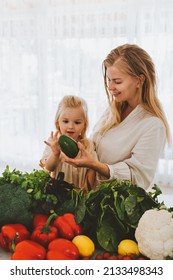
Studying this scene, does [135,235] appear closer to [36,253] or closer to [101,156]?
[36,253]

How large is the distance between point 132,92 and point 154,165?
28 cm

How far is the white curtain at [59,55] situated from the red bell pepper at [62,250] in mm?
2108

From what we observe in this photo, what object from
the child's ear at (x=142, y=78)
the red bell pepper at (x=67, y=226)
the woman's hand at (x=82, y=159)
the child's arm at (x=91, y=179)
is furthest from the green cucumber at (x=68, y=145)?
the child's ear at (x=142, y=78)

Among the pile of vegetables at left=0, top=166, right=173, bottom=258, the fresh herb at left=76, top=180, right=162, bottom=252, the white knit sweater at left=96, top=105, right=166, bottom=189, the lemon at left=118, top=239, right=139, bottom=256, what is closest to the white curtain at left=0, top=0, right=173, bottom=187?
the white knit sweater at left=96, top=105, right=166, bottom=189

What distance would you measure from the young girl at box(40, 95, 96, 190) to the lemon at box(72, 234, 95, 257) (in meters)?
0.28

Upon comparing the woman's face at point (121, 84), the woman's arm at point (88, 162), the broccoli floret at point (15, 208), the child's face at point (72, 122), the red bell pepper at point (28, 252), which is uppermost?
the woman's face at point (121, 84)

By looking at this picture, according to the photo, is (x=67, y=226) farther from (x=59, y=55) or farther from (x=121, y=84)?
(x=59, y=55)

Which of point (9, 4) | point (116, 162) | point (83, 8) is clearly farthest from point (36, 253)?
point (9, 4)

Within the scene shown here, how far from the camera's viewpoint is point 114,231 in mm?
1183

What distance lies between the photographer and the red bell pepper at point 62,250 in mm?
1092

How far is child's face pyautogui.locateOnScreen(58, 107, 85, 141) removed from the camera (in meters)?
1.35

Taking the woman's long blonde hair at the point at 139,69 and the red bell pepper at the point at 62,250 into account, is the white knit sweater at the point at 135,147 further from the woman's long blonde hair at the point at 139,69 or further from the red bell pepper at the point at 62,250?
the red bell pepper at the point at 62,250

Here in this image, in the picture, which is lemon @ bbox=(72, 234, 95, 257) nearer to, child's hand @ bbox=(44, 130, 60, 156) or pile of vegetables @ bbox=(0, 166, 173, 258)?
pile of vegetables @ bbox=(0, 166, 173, 258)
